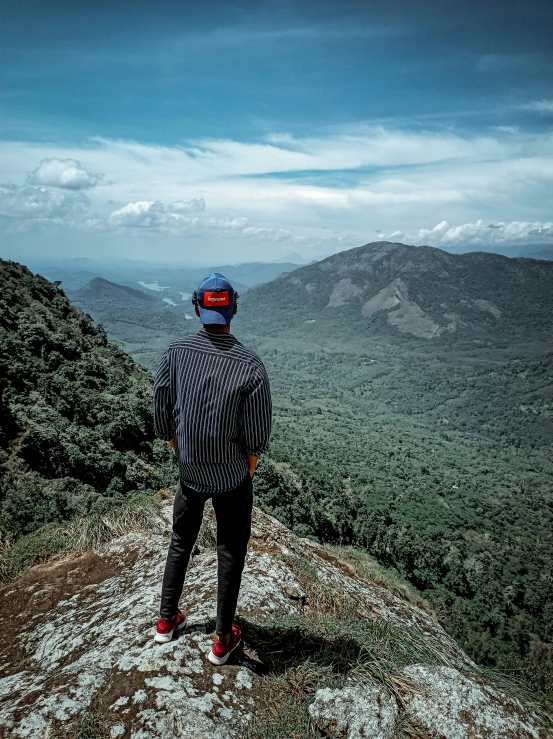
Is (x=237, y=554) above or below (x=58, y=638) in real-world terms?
above

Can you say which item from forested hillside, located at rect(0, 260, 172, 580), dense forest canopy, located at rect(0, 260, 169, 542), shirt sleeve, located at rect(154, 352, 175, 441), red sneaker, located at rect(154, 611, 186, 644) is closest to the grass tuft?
forested hillside, located at rect(0, 260, 172, 580)

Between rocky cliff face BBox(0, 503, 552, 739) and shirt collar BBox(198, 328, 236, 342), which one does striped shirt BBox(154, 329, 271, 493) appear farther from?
rocky cliff face BBox(0, 503, 552, 739)

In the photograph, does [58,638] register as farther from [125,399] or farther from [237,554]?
[125,399]

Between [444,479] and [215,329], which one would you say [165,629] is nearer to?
[215,329]

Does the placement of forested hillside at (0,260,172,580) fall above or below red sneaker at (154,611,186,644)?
below

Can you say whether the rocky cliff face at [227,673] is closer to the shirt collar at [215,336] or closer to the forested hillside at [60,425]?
the shirt collar at [215,336]

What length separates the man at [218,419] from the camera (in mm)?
2527

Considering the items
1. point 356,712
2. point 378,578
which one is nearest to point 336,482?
point 378,578

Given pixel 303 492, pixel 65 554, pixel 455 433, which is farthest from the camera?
pixel 455 433

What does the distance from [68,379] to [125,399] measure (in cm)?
288

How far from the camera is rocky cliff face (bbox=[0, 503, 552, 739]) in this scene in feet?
8.22

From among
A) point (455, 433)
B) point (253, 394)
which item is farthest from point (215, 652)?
point (455, 433)

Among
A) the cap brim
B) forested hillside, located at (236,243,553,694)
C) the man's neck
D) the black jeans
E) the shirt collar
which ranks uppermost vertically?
the cap brim

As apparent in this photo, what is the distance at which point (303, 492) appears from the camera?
3012cm
